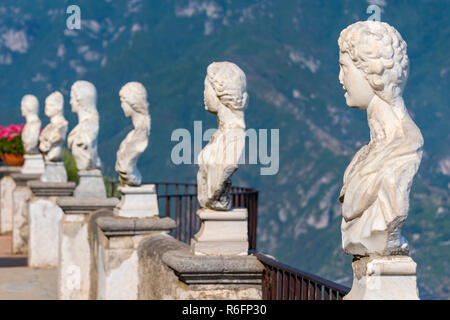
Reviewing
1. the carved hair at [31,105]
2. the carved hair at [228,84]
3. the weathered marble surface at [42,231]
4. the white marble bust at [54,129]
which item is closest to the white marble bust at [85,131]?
the white marble bust at [54,129]

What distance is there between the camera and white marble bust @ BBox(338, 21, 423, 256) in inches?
100

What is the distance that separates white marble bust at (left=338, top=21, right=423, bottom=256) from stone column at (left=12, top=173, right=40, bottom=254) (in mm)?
10046

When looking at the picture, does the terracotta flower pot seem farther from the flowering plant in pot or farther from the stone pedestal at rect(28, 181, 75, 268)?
the stone pedestal at rect(28, 181, 75, 268)

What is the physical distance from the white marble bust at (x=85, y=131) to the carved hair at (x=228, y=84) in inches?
162

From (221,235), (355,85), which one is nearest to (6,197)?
(221,235)

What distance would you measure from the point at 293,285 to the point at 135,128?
2.65m

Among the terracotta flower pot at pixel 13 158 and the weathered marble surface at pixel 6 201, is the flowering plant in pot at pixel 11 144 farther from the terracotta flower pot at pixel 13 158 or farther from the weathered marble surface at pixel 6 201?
the weathered marble surface at pixel 6 201

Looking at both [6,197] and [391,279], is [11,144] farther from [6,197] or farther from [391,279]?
[391,279]

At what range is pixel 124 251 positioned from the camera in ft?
21.3

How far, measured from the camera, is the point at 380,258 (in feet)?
8.64

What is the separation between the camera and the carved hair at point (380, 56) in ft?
8.62
